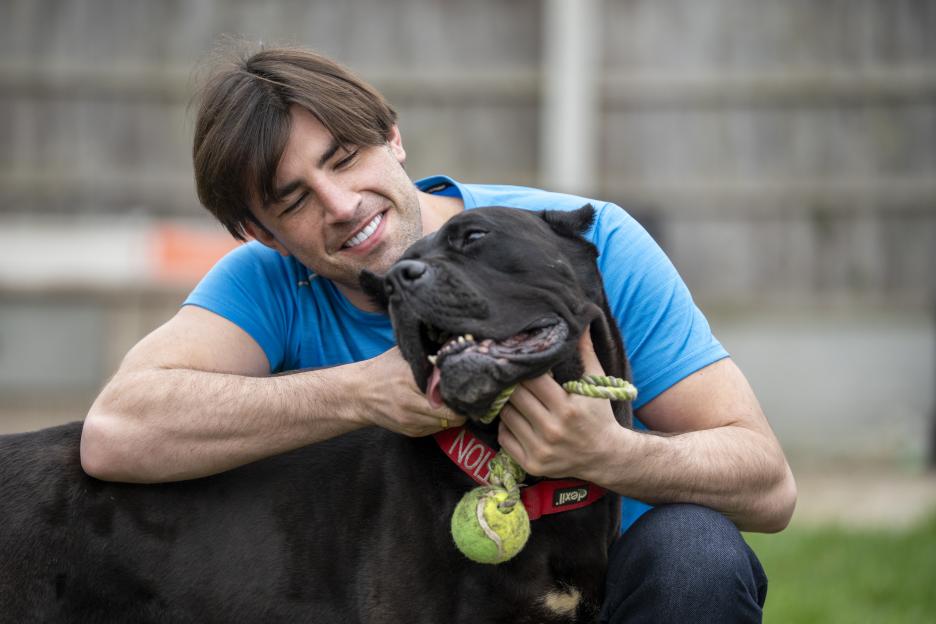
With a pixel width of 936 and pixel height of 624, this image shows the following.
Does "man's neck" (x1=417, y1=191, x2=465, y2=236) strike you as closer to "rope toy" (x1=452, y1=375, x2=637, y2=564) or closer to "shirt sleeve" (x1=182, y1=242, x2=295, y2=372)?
"shirt sleeve" (x1=182, y1=242, x2=295, y2=372)

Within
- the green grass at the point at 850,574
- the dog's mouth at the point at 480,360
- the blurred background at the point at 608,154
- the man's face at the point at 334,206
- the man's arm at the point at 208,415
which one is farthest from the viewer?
the blurred background at the point at 608,154

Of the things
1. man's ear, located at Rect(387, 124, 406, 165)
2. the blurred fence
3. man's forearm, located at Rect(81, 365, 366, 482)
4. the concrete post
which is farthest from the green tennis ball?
the concrete post

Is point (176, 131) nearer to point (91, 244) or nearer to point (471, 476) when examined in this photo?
point (91, 244)

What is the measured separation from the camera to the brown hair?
3.25 metres

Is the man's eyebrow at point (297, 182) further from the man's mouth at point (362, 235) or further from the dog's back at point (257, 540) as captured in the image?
the dog's back at point (257, 540)

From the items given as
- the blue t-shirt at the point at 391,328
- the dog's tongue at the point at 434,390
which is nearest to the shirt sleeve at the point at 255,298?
the blue t-shirt at the point at 391,328

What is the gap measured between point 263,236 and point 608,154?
205 inches

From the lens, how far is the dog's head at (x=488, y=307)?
8.39 feet

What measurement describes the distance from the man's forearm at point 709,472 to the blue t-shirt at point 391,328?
0.81 feet

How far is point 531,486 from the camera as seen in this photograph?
9.22 feet

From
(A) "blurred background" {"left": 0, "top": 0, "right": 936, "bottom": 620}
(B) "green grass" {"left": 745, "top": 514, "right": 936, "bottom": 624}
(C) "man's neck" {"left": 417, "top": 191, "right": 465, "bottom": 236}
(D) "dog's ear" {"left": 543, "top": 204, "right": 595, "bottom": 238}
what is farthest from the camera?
(A) "blurred background" {"left": 0, "top": 0, "right": 936, "bottom": 620}

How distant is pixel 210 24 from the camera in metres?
8.48

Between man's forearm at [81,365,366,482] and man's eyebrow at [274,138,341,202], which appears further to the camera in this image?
man's eyebrow at [274,138,341,202]

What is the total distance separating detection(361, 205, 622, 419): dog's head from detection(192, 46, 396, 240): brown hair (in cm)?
56
